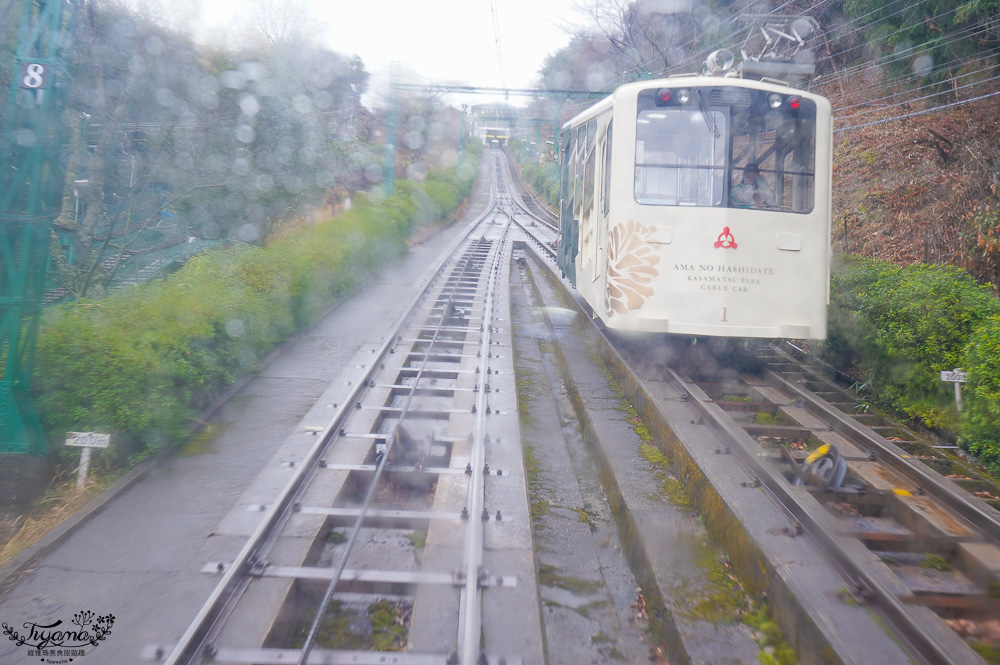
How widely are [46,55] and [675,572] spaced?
7.32 metres

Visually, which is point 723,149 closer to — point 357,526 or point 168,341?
point 357,526

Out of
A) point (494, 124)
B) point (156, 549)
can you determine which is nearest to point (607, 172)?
point (156, 549)

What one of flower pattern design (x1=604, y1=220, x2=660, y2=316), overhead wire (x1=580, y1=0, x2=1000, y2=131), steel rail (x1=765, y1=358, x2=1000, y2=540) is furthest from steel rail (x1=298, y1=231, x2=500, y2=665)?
overhead wire (x1=580, y1=0, x2=1000, y2=131)

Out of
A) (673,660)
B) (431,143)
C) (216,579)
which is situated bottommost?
(673,660)

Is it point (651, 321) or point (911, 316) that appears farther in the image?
point (651, 321)

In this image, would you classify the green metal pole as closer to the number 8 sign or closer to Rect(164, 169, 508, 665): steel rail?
the number 8 sign

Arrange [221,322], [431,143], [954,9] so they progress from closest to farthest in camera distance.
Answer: [221,322] < [954,9] < [431,143]

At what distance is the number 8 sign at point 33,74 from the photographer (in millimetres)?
6398

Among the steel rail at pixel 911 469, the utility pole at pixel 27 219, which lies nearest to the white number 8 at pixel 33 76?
the utility pole at pixel 27 219

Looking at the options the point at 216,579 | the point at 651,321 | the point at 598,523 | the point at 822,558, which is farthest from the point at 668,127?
the point at 216,579

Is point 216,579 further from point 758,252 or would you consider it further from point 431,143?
point 431,143

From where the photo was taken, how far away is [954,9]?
14055 mm

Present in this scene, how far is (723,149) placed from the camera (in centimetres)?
769

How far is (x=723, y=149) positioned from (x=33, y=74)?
22.8 ft
